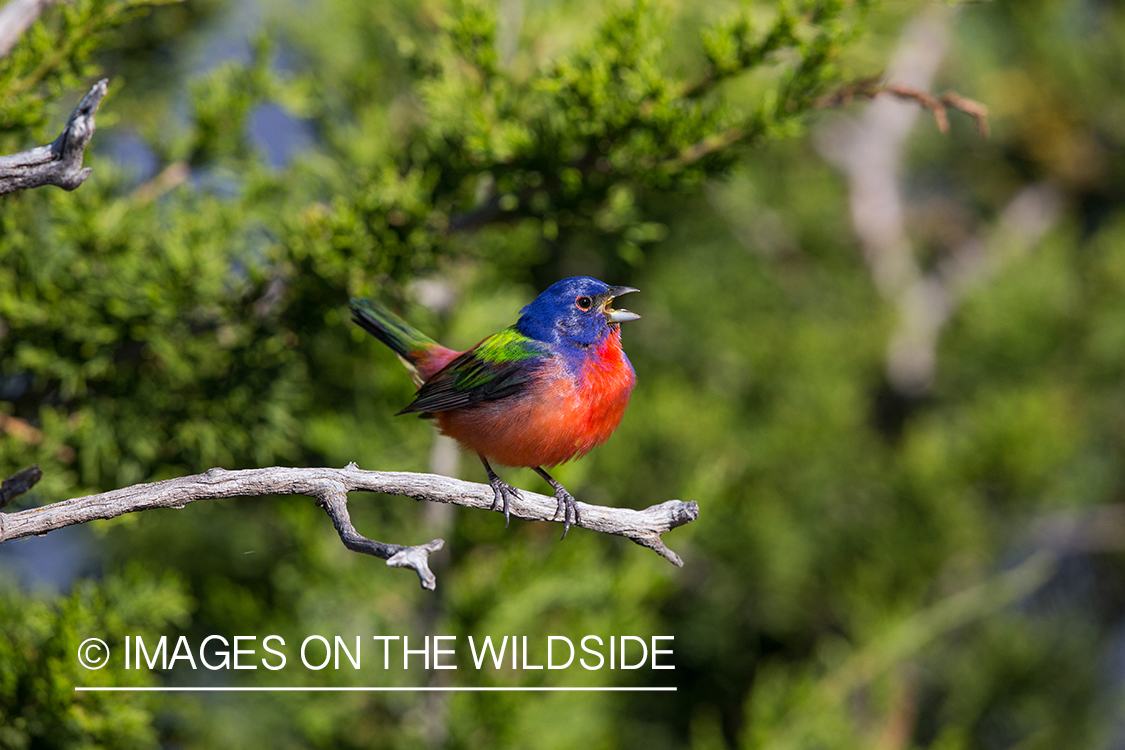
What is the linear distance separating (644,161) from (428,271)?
88cm

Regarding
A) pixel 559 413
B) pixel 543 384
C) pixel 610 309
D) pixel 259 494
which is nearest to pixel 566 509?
pixel 559 413

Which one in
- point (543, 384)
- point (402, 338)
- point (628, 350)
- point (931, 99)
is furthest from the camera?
point (628, 350)

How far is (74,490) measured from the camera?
10.2ft

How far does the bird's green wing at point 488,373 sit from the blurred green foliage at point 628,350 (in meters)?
0.50

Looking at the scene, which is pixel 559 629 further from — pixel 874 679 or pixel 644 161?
pixel 644 161

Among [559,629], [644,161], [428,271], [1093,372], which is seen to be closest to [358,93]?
[428,271]

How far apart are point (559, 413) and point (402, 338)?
698 millimetres

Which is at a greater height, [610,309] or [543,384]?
[610,309]

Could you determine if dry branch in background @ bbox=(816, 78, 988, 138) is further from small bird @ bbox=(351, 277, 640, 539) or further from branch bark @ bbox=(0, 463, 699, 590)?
branch bark @ bbox=(0, 463, 699, 590)

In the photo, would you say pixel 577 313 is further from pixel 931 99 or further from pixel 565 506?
pixel 931 99

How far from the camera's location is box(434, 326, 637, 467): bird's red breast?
2.59m

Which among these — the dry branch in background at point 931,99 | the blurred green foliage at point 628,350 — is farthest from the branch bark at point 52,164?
the dry branch in background at point 931,99

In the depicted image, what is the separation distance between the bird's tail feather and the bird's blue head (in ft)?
1.55

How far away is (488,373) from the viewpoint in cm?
281
